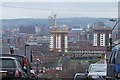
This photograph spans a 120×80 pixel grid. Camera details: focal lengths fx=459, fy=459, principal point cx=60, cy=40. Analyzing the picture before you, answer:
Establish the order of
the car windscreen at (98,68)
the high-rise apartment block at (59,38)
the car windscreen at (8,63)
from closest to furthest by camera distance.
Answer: the car windscreen at (8,63) < the car windscreen at (98,68) < the high-rise apartment block at (59,38)

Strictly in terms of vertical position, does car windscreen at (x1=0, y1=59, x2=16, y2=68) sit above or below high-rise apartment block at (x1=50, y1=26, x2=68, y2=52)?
below

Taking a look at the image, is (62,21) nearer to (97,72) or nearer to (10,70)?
(97,72)

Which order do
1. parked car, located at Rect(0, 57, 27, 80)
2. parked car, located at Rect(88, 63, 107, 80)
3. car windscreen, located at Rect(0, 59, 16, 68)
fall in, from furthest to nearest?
parked car, located at Rect(88, 63, 107, 80) → car windscreen, located at Rect(0, 59, 16, 68) → parked car, located at Rect(0, 57, 27, 80)

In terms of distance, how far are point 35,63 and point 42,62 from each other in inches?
43.1

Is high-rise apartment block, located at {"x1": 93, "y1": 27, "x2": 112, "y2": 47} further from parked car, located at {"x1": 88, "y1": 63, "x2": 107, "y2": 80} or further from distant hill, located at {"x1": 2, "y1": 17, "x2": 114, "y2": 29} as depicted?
parked car, located at {"x1": 88, "y1": 63, "x2": 107, "y2": 80}

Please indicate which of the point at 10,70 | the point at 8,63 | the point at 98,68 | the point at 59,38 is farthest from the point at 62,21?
the point at 10,70

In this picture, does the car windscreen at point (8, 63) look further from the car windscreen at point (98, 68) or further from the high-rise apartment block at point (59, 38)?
the high-rise apartment block at point (59, 38)

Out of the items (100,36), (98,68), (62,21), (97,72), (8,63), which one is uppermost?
(62,21)

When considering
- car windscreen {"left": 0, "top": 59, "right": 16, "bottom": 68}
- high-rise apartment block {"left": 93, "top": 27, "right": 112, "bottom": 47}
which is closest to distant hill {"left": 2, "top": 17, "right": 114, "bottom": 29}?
high-rise apartment block {"left": 93, "top": 27, "right": 112, "bottom": 47}

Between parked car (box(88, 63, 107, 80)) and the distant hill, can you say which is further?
the distant hill

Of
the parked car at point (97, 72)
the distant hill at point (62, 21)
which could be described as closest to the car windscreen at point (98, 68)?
the parked car at point (97, 72)

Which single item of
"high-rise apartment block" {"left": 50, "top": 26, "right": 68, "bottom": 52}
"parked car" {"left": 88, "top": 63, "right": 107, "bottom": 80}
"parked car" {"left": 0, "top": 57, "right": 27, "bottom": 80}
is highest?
"high-rise apartment block" {"left": 50, "top": 26, "right": 68, "bottom": 52}

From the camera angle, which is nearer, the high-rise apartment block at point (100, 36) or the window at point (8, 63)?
the window at point (8, 63)

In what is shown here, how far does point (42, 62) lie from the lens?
137ft
